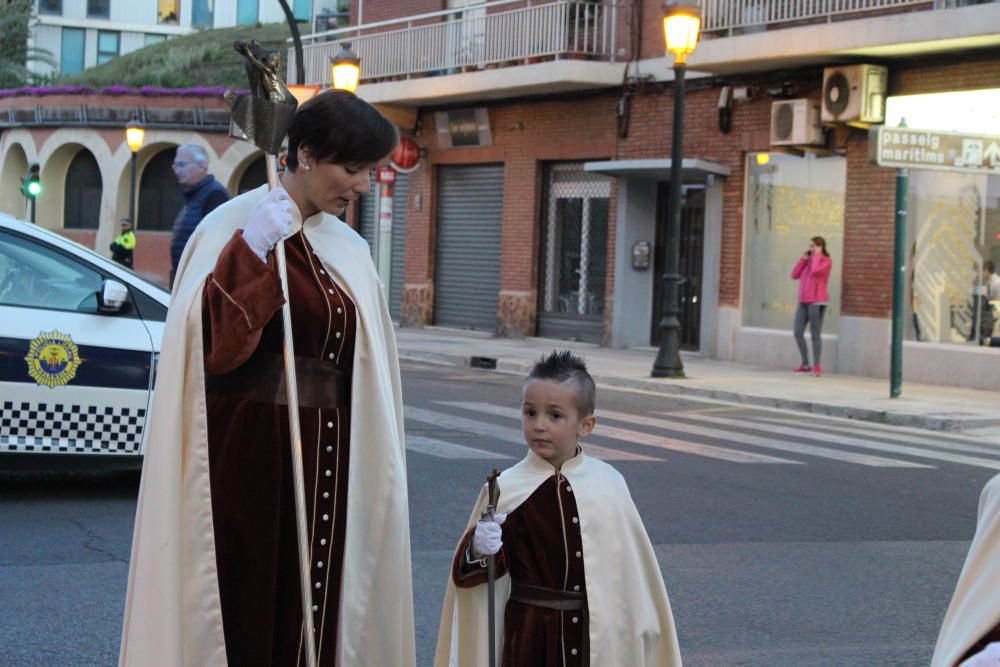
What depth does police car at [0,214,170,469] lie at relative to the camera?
800cm

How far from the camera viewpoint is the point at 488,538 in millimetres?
3672

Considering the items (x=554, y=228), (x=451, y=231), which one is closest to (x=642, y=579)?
(x=554, y=228)

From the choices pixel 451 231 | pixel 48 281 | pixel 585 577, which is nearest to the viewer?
pixel 585 577

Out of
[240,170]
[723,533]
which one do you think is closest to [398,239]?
[240,170]

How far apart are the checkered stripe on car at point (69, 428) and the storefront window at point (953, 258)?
12953mm

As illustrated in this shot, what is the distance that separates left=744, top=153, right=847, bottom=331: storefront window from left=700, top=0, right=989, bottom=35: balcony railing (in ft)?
6.27

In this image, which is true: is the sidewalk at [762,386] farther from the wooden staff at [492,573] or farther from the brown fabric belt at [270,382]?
the brown fabric belt at [270,382]

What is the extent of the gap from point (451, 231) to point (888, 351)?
1044cm

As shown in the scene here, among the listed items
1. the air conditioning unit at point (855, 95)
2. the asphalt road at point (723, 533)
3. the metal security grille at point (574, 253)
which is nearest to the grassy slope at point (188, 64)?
the metal security grille at point (574, 253)

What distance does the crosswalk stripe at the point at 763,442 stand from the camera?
37.7 ft

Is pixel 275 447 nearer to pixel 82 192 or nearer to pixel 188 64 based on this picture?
pixel 82 192

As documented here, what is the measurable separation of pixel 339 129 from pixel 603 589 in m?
1.39

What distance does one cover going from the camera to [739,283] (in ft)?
70.4

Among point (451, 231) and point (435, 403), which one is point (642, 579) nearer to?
point (435, 403)
